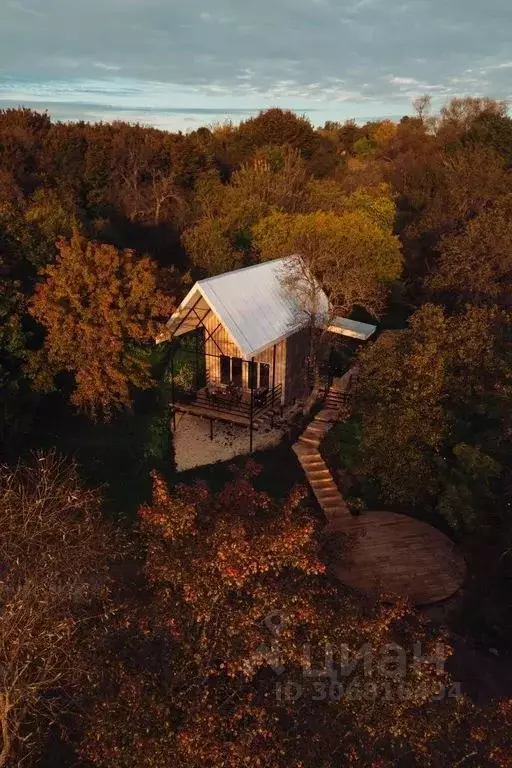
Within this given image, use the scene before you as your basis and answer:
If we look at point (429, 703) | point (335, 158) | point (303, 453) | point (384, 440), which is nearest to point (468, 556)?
point (384, 440)

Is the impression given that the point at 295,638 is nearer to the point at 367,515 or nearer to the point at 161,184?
the point at 367,515

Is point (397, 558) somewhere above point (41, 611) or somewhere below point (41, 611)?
below

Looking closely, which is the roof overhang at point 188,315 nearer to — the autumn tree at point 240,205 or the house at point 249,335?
the house at point 249,335

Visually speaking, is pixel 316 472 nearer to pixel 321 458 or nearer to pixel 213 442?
pixel 321 458

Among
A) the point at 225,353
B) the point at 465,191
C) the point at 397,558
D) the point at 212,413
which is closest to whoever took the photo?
the point at 397,558

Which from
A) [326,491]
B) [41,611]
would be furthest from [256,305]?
[41,611]

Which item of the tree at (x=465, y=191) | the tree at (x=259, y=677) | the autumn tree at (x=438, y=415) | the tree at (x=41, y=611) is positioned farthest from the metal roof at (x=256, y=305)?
the tree at (x=465, y=191)

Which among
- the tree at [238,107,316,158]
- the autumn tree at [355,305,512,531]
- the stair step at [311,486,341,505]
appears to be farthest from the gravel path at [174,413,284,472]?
the tree at [238,107,316,158]
